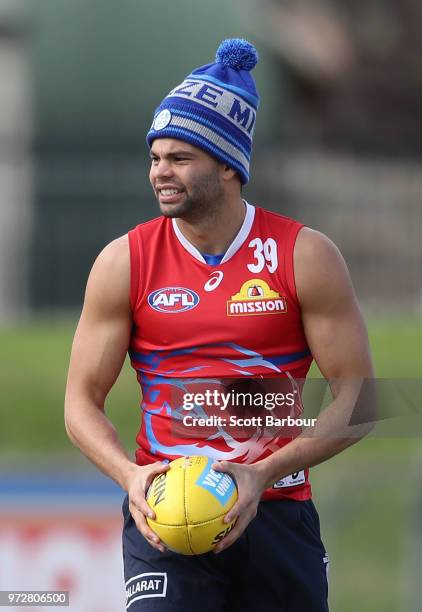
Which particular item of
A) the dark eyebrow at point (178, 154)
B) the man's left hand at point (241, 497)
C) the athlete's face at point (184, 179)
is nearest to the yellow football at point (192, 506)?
the man's left hand at point (241, 497)

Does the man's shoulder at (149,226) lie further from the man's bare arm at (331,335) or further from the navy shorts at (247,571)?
the navy shorts at (247,571)

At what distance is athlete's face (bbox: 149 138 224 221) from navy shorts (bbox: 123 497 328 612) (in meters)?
1.22

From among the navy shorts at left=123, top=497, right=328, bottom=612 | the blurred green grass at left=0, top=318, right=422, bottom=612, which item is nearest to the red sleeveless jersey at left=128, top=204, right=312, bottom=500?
the navy shorts at left=123, top=497, right=328, bottom=612

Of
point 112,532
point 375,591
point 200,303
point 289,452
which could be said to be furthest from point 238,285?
point 375,591

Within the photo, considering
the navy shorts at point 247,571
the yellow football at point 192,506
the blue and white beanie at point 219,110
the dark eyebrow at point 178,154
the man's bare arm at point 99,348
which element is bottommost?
the navy shorts at point 247,571

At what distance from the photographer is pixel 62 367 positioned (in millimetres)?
14414

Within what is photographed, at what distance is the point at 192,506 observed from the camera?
582cm

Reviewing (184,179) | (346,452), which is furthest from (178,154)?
(346,452)

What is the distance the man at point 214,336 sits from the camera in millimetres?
6309

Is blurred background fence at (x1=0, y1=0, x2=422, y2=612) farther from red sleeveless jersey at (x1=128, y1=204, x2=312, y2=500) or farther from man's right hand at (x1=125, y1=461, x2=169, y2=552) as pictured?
man's right hand at (x1=125, y1=461, x2=169, y2=552)

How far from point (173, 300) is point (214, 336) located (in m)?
0.22

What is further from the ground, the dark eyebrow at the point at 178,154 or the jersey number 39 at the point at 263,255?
the dark eyebrow at the point at 178,154

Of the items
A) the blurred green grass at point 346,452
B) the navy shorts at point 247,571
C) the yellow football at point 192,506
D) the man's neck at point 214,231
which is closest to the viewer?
the yellow football at point 192,506

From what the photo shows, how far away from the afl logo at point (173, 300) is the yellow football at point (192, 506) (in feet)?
2.40
